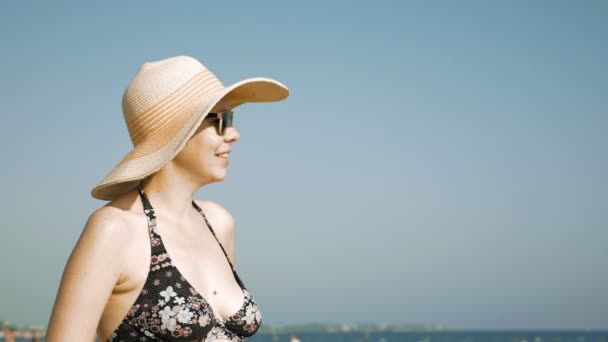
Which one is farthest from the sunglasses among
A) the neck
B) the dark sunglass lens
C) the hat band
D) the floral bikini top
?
the floral bikini top

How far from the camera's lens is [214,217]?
4.80 meters

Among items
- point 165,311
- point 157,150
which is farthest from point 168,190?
point 165,311

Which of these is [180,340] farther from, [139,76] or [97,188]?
[139,76]

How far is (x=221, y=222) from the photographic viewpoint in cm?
484

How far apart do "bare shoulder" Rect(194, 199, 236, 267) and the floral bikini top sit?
678 millimetres

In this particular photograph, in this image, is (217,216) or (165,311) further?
(217,216)

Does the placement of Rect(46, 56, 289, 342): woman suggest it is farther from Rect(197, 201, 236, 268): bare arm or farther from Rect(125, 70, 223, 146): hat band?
Rect(197, 201, 236, 268): bare arm

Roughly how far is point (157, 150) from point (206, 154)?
0.72ft

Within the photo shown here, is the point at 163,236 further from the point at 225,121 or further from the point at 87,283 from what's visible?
the point at 225,121

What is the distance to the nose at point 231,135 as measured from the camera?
4.24 m

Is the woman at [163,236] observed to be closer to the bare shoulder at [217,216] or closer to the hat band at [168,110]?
the hat band at [168,110]

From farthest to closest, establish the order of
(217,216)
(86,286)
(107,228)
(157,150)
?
(217,216), (157,150), (107,228), (86,286)

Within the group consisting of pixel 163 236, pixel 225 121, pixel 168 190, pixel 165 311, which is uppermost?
pixel 225 121

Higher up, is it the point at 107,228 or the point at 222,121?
the point at 222,121
